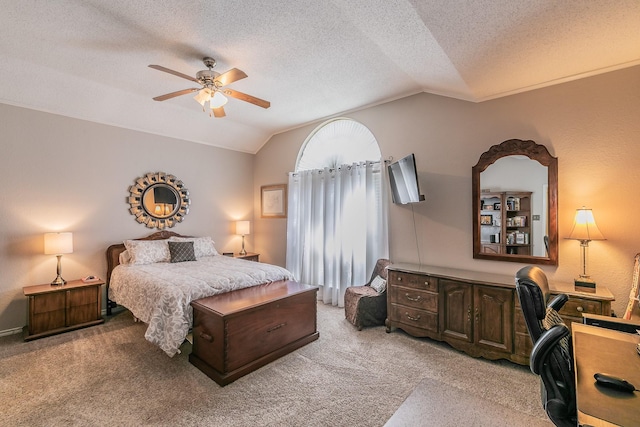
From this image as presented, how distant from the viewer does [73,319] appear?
11.5 feet

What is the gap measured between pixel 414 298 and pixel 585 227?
1690 mm

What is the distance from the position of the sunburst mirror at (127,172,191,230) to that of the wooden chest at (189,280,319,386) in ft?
8.32

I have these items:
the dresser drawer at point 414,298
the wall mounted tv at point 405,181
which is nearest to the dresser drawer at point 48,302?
the dresser drawer at point 414,298

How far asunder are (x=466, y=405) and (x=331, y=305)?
2.56 metres

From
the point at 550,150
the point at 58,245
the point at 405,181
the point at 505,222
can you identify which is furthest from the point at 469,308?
the point at 58,245

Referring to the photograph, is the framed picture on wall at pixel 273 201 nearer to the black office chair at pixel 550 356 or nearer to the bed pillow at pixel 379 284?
the bed pillow at pixel 379 284

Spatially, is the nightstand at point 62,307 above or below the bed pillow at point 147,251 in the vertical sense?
below

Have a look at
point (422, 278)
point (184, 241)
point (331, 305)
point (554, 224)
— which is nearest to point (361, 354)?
point (422, 278)

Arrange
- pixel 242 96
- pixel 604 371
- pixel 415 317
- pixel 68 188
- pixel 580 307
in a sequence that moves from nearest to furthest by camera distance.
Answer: pixel 604 371
pixel 580 307
pixel 242 96
pixel 415 317
pixel 68 188

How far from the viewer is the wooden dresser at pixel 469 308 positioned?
8.23 ft

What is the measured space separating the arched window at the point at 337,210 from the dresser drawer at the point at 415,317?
861 millimetres

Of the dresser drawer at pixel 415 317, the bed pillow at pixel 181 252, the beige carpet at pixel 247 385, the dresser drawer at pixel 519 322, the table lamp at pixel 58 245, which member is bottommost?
the beige carpet at pixel 247 385

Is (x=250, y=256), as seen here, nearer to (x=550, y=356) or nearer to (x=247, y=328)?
(x=247, y=328)

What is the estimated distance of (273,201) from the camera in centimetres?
557
